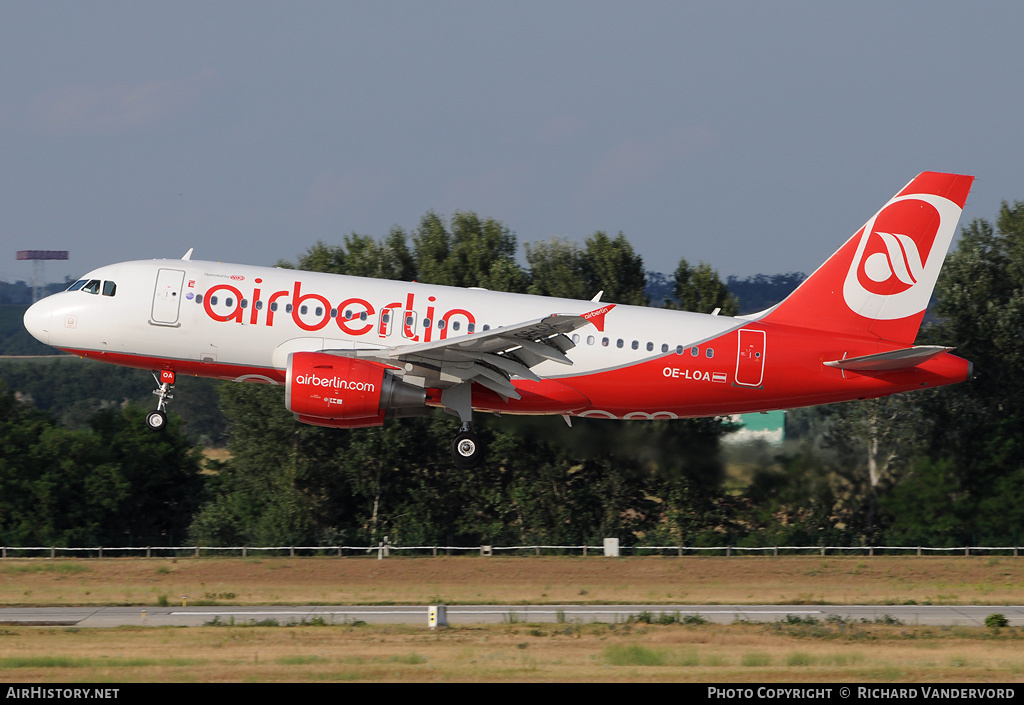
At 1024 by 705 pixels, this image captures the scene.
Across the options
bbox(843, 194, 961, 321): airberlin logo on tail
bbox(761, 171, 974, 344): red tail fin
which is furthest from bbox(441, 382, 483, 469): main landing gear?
bbox(843, 194, 961, 321): airberlin logo on tail

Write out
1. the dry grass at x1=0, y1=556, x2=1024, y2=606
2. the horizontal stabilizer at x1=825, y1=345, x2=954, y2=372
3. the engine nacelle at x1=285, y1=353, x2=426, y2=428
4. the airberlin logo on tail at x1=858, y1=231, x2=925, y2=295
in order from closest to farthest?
the engine nacelle at x1=285, y1=353, x2=426, y2=428
the horizontal stabilizer at x1=825, y1=345, x2=954, y2=372
the airberlin logo on tail at x1=858, y1=231, x2=925, y2=295
the dry grass at x1=0, y1=556, x2=1024, y2=606

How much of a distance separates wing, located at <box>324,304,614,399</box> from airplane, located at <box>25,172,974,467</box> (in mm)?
60

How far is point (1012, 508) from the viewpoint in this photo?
4462cm

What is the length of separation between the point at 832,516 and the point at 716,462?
5058mm

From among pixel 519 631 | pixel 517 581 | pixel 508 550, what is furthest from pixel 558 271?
pixel 519 631

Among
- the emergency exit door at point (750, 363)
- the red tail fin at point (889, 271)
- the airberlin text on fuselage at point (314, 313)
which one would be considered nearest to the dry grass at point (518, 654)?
the emergency exit door at point (750, 363)

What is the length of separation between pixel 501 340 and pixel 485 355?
1322mm

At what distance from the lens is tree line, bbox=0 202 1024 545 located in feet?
142

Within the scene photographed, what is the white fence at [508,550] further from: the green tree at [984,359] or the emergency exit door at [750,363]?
the emergency exit door at [750,363]

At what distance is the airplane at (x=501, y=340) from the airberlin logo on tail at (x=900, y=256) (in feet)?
0.14

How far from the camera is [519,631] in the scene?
2478 centimetres

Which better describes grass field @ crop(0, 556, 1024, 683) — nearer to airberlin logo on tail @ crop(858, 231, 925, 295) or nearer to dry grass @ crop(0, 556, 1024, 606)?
dry grass @ crop(0, 556, 1024, 606)
